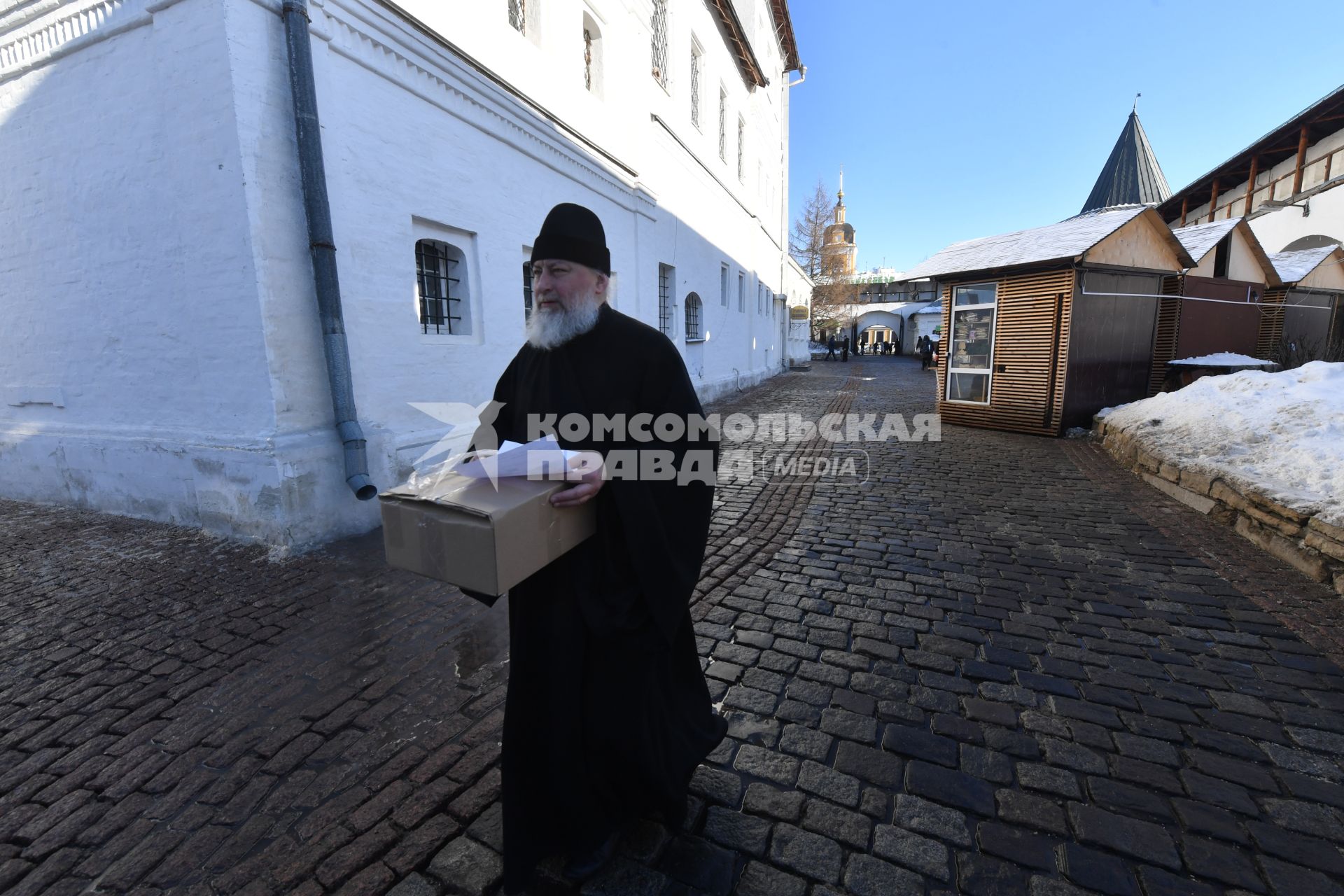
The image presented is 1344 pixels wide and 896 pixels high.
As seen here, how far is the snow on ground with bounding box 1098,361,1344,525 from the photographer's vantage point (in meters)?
4.76

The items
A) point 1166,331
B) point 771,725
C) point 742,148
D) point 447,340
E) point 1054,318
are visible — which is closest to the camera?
point 771,725

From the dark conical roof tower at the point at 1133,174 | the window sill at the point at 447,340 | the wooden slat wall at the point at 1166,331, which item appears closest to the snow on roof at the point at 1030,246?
the wooden slat wall at the point at 1166,331

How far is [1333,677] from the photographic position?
3.04 meters

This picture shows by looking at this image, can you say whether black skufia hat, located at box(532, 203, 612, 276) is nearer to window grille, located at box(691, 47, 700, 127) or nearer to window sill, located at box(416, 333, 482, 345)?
window sill, located at box(416, 333, 482, 345)

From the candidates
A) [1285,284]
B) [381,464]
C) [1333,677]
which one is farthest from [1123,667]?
[1285,284]

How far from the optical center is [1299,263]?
1479cm

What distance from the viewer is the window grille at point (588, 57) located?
9820mm

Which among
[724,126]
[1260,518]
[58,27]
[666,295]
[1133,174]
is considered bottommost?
[1260,518]

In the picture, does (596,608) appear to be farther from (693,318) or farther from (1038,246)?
(693,318)

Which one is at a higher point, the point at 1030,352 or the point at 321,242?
the point at 321,242

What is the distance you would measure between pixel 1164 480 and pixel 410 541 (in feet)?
26.7

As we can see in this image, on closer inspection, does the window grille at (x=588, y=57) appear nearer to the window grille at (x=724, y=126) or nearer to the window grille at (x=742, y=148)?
the window grille at (x=724, y=126)

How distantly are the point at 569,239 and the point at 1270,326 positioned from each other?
724 inches

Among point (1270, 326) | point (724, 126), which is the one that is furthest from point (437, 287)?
point (1270, 326)
